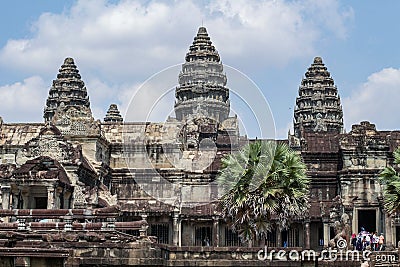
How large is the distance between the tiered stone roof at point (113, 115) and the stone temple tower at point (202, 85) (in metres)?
12.9

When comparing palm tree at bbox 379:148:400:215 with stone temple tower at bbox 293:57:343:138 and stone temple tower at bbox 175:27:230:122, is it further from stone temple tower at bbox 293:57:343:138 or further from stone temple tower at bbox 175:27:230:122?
stone temple tower at bbox 293:57:343:138

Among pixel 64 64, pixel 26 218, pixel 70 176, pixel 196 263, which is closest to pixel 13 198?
pixel 70 176

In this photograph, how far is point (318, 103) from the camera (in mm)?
91625

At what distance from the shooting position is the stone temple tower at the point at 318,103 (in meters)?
90.1

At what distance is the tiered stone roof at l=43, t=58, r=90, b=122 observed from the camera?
305ft

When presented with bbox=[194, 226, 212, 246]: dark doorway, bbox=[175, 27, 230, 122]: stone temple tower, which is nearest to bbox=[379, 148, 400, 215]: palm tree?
bbox=[194, 226, 212, 246]: dark doorway

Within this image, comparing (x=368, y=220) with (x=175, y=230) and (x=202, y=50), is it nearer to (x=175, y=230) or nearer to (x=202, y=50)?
(x=175, y=230)

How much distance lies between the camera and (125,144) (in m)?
58.1

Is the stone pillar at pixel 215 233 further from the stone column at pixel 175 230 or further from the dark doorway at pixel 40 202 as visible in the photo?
the dark doorway at pixel 40 202

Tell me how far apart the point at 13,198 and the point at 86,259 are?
23.2 m

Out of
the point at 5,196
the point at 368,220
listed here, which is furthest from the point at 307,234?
the point at 5,196

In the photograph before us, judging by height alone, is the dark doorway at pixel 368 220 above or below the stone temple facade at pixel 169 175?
below

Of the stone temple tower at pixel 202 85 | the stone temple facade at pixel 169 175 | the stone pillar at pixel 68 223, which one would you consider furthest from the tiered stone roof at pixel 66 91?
the stone pillar at pixel 68 223

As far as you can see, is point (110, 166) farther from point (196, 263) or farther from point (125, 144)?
point (196, 263)
